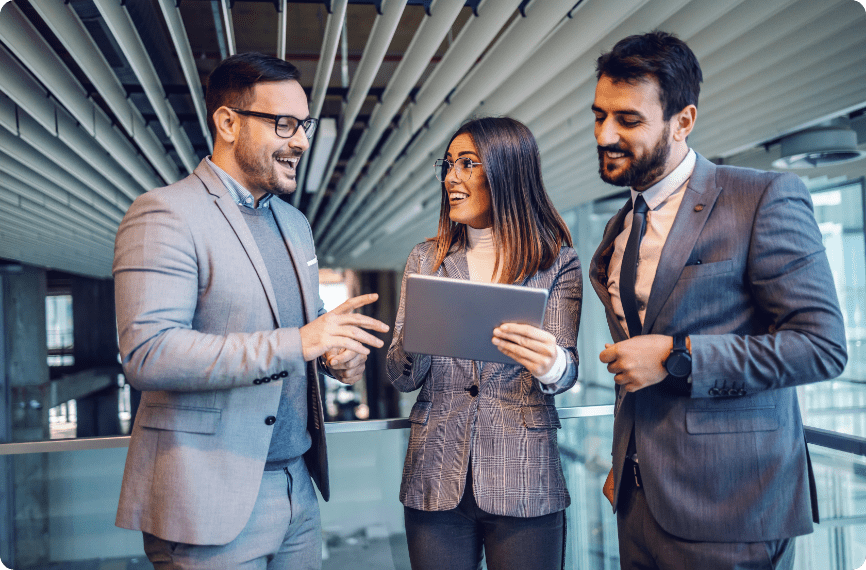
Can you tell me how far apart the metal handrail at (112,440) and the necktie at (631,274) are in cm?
82

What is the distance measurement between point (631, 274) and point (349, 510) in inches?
64.9

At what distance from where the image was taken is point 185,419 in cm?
120

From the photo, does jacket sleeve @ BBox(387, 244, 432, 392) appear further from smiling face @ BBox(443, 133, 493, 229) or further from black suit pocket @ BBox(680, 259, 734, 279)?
black suit pocket @ BBox(680, 259, 734, 279)

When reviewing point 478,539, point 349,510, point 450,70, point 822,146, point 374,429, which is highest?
point 450,70

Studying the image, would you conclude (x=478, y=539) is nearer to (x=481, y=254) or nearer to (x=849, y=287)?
(x=481, y=254)

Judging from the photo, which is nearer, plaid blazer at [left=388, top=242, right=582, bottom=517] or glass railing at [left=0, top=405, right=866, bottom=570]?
plaid blazer at [left=388, top=242, right=582, bottom=517]

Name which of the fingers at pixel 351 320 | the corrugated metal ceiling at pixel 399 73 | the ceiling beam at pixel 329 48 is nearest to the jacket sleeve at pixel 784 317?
the fingers at pixel 351 320

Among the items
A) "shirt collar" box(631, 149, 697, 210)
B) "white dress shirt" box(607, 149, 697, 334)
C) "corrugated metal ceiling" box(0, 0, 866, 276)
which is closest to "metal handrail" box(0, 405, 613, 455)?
"white dress shirt" box(607, 149, 697, 334)

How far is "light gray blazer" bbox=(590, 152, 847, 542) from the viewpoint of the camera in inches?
41.9

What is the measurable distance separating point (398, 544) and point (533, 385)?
3.64 ft

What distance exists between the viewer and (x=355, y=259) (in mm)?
16062

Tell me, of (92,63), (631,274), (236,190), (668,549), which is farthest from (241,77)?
(92,63)

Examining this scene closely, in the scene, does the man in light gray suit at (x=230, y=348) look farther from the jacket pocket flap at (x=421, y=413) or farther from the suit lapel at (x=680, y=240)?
the suit lapel at (x=680, y=240)

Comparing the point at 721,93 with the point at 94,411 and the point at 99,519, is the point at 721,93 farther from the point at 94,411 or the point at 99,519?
the point at 94,411
